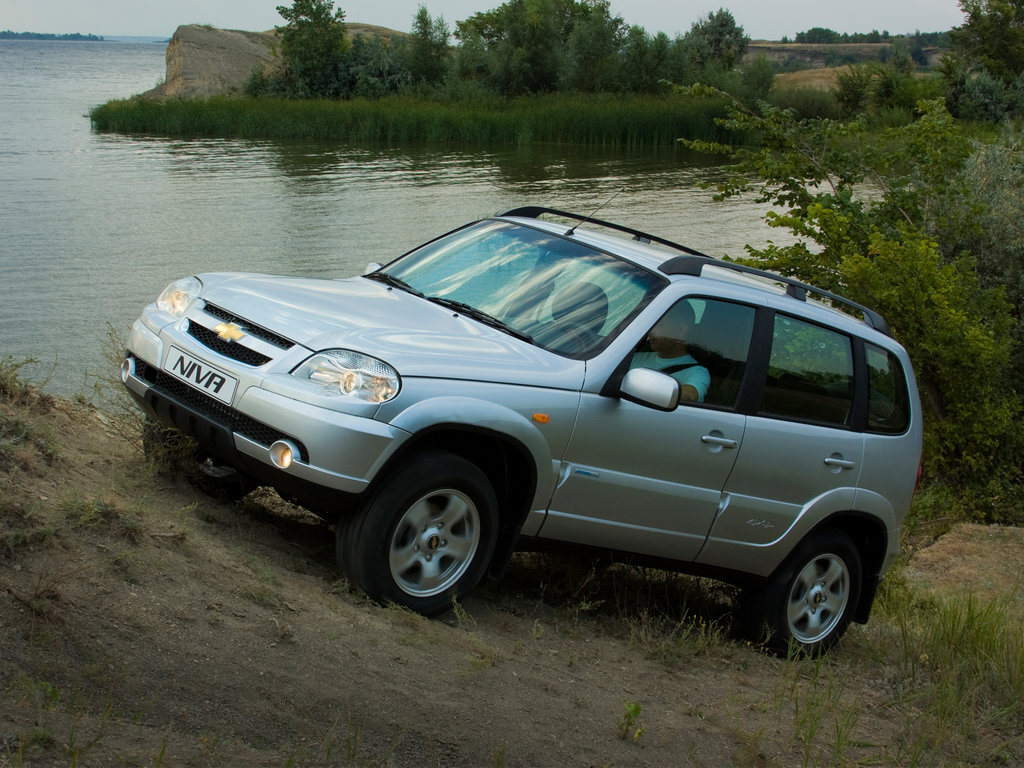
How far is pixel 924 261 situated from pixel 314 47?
5159 cm

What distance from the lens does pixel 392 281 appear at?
5918 mm

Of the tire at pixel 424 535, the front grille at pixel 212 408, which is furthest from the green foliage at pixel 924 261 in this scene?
the front grille at pixel 212 408

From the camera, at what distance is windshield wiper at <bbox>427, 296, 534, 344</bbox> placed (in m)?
5.18

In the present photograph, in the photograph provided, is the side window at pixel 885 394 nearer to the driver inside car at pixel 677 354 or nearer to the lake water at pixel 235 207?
the driver inside car at pixel 677 354

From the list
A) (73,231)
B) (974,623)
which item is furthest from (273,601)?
(73,231)

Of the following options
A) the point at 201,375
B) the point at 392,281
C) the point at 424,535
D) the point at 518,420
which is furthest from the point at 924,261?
the point at 201,375

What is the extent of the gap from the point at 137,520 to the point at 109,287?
38.8 ft

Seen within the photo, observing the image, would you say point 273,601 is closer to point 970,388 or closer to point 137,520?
point 137,520

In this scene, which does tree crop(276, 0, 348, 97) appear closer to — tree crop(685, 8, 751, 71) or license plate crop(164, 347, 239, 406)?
tree crop(685, 8, 751, 71)

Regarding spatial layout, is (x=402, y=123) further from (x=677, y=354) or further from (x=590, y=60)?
(x=677, y=354)

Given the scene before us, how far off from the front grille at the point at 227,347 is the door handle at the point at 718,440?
2.06 metres

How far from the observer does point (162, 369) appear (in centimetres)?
503

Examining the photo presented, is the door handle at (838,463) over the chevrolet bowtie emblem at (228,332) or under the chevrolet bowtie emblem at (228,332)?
under

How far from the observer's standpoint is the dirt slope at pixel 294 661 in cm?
343
